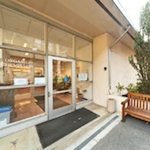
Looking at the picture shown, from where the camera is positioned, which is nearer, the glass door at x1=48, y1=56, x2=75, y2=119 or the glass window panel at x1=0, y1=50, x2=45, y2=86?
the glass window panel at x1=0, y1=50, x2=45, y2=86

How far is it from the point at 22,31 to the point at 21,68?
4.22 ft

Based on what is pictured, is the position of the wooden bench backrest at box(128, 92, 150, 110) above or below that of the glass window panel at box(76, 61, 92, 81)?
below

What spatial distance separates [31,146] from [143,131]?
267 centimetres

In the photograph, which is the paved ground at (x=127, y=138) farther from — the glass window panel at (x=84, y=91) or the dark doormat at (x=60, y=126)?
the glass window panel at (x=84, y=91)

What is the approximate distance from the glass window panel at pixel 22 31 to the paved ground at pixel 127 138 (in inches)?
120

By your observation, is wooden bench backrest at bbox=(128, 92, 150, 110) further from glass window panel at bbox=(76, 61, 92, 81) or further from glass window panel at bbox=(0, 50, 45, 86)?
glass window panel at bbox=(0, 50, 45, 86)

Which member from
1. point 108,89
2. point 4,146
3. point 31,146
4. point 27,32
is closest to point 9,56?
point 27,32

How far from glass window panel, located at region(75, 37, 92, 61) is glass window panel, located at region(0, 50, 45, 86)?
5.79 ft

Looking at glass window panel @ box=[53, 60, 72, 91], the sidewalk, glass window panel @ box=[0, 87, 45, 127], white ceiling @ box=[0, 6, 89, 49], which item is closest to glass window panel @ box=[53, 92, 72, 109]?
glass window panel @ box=[53, 60, 72, 91]

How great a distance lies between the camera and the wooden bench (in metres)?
2.55

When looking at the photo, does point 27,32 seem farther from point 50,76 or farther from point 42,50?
point 50,76

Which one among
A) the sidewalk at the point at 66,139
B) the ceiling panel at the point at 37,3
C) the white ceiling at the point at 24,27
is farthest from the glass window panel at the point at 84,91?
the ceiling panel at the point at 37,3

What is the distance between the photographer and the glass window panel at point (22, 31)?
2.58 m

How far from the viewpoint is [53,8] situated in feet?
8.95
